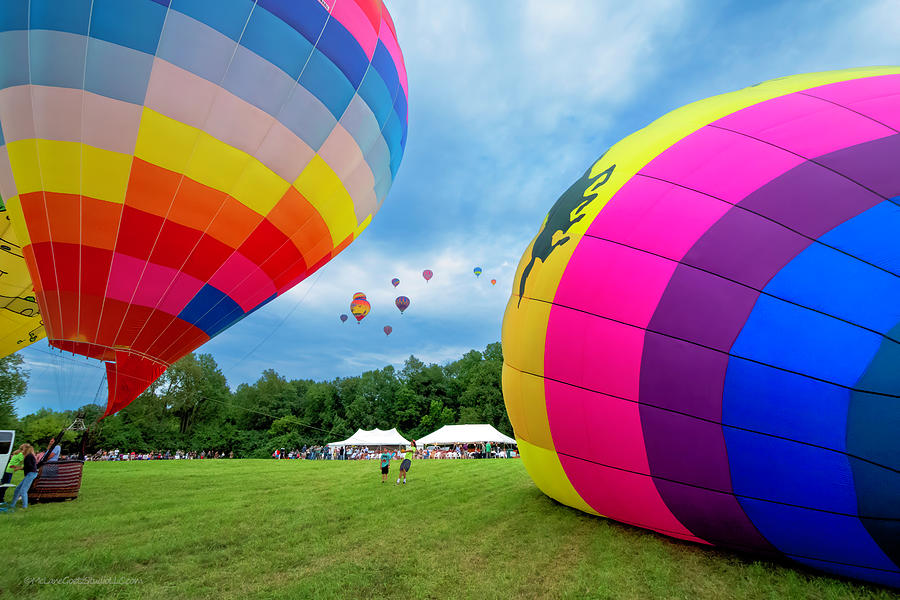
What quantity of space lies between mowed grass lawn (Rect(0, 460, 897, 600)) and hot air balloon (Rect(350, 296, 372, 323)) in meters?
31.5

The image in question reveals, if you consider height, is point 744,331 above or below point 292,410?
below

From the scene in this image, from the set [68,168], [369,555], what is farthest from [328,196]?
[369,555]

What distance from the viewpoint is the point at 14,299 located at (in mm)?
11117

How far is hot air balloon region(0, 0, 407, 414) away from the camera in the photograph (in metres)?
5.09

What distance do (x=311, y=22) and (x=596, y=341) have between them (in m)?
5.92

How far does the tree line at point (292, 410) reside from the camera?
4712 centimetres

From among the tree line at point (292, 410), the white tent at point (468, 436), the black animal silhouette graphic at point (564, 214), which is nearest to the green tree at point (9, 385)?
the tree line at point (292, 410)

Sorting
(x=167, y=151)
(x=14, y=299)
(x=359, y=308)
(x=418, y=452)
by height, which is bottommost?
(x=418, y=452)

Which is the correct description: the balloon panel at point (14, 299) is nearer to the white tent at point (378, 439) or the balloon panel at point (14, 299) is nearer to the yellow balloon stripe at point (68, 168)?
the yellow balloon stripe at point (68, 168)

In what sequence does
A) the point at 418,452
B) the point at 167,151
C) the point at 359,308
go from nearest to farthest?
the point at 167,151
the point at 418,452
the point at 359,308

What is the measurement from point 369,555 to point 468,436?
24.2m

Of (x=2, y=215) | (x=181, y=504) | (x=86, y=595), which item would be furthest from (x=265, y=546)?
(x=2, y=215)

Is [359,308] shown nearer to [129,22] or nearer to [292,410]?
[292,410]

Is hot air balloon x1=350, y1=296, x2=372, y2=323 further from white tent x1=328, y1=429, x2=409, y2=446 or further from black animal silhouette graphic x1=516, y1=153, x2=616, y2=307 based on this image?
black animal silhouette graphic x1=516, y1=153, x2=616, y2=307
